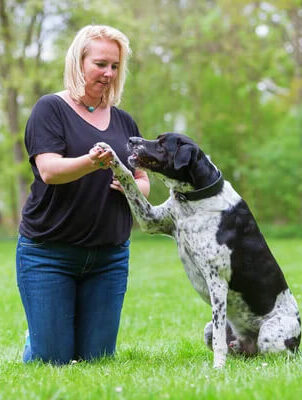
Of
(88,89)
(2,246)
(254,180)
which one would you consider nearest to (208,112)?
(254,180)

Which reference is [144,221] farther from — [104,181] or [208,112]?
[208,112]

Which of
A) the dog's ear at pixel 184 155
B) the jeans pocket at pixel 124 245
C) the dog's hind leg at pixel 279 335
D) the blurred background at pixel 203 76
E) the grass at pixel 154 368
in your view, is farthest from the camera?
the blurred background at pixel 203 76

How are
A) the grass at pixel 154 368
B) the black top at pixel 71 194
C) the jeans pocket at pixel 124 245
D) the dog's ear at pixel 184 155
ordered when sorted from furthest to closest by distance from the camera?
the jeans pocket at pixel 124 245 < the black top at pixel 71 194 < the dog's ear at pixel 184 155 < the grass at pixel 154 368

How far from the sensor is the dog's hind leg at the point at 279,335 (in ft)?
13.4

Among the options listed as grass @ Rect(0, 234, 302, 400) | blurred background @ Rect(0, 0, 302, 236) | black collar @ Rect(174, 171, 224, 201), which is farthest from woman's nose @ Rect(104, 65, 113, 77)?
blurred background @ Rect(0, 0, 302, 236)

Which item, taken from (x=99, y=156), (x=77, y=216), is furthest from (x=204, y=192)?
(x=77, y=216)

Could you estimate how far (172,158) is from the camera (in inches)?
153

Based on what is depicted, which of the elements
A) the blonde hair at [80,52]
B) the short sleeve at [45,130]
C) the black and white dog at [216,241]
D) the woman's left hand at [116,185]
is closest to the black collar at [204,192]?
the black and white dog at [216,241]

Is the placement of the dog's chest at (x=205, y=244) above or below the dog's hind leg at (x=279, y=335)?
above

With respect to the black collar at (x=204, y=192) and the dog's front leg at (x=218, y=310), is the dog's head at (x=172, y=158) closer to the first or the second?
the black collar at (x=204, y=192)

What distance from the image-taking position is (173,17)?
22.7 meters

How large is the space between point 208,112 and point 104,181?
66.9 ft

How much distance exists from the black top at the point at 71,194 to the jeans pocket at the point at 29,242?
0.04 metres

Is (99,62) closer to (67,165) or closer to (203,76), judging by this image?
(67,165)
